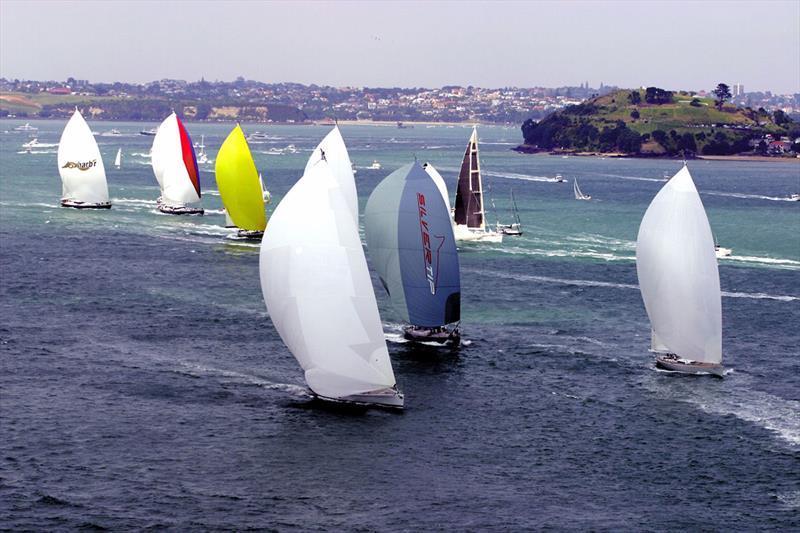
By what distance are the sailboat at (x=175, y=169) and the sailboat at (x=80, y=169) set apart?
729 centimetres

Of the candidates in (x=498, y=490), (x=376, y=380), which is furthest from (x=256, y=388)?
(x=498, y=490)

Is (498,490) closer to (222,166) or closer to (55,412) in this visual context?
(55,412)

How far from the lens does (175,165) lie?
136250mm

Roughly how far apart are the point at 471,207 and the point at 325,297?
63.8 meters

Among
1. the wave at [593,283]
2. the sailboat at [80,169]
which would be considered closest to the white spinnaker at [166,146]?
the sailboat at [80,169]

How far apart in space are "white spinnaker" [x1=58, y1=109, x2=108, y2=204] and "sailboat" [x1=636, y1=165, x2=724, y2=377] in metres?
82.2

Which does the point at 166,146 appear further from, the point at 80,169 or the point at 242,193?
the point at 242,193

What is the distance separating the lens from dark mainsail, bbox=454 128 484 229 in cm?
12306

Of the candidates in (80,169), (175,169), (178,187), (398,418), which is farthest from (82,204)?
(398,418)

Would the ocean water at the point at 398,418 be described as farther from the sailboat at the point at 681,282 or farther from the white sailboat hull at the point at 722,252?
the white sailboat hull at the point at 722,252

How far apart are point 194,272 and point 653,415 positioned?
48.0m

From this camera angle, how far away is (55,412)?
2345 inches

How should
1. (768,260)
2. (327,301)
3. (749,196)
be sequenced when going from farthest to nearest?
(749,196) → (768,260) → (327,301)

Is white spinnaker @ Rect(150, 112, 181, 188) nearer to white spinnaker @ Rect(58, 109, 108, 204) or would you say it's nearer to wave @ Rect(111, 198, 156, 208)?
white spinnaker @ Rect(58, 109, 108, 204)
